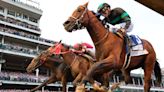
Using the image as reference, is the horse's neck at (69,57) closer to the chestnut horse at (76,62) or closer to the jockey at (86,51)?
the chestnut horse at (76,62)

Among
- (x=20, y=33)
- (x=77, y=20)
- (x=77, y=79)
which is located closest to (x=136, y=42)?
(x=77, y=20)

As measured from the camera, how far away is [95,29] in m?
5.02

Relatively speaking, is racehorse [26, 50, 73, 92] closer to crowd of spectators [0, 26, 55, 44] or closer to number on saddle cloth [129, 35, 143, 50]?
number on saddle cloth [129, 35, 143, 50]

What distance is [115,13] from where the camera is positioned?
5496mm

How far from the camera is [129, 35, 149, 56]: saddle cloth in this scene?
524 cm

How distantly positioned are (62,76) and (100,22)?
168 inches

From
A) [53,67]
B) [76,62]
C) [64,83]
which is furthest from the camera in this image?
[53,67]

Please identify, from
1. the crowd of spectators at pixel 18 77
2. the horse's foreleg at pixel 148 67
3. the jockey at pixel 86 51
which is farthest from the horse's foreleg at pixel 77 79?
the crowd of spectators at pixel 18 77

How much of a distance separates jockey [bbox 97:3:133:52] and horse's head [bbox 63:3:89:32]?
531mm

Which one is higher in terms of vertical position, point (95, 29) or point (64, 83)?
point (95, 29)

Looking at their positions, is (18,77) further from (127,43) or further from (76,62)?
(127,43)

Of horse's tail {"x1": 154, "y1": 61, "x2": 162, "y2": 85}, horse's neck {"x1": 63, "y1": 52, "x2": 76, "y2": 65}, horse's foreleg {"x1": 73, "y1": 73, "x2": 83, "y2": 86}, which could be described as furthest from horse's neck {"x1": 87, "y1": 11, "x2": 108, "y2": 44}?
horse's neck {"x1": 63, "y1": 52, "x2": 76, "y2": 65}

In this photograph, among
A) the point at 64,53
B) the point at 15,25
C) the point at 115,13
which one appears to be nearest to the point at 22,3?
the point at 15,25

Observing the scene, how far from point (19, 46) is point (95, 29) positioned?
37.9 m
